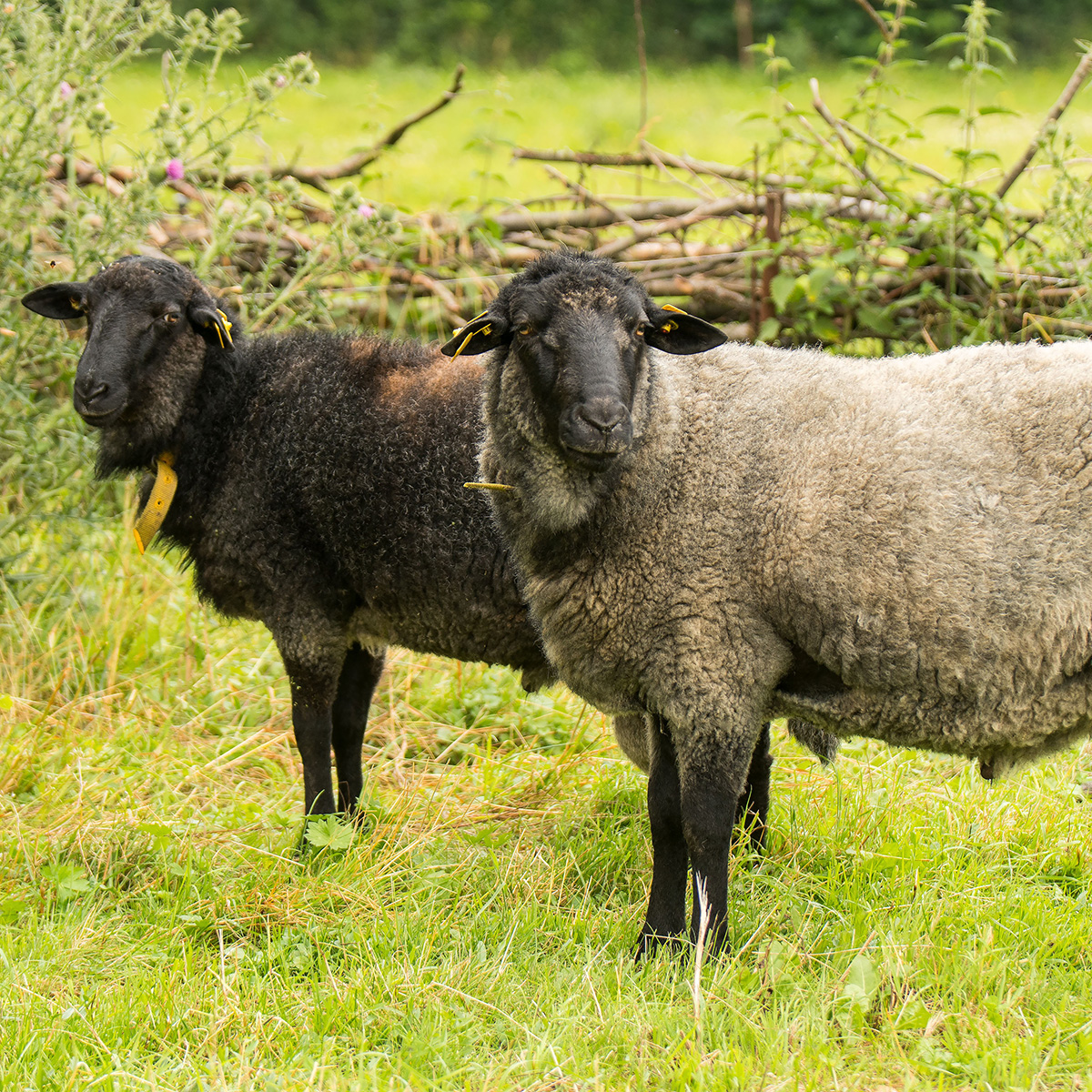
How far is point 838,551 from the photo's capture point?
3.04 meters

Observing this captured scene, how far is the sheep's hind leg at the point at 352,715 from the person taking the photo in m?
4.36

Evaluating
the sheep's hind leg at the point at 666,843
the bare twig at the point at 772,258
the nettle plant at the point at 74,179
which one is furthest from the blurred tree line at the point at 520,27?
the sheep's hind leg at the point at 666,843

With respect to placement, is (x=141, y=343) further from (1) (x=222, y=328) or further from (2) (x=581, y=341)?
(2) (x=581, y=341)

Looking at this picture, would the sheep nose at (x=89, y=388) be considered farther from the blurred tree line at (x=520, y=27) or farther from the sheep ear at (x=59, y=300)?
the blurred tree line at (x=520, y=27)

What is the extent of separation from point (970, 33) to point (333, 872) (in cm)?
460

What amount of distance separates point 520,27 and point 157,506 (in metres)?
25.1

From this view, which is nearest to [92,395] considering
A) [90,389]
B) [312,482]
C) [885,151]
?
[90,389]

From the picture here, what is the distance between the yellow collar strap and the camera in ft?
13.5

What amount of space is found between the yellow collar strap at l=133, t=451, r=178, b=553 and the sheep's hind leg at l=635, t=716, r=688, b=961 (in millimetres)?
1970

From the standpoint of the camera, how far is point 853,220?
6316mm

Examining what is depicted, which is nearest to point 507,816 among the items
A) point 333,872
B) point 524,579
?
point 333,872

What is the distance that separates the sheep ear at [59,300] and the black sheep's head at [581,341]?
1.69 meters

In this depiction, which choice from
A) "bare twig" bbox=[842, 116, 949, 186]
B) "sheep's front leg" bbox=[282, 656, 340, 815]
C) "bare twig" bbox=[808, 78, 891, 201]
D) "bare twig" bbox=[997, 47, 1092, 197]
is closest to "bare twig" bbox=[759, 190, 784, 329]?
"bare twig" bbox=[808, 78, 891, 201]

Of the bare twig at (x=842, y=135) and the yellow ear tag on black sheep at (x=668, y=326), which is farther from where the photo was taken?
the bare twig at (x=842, y=135)
